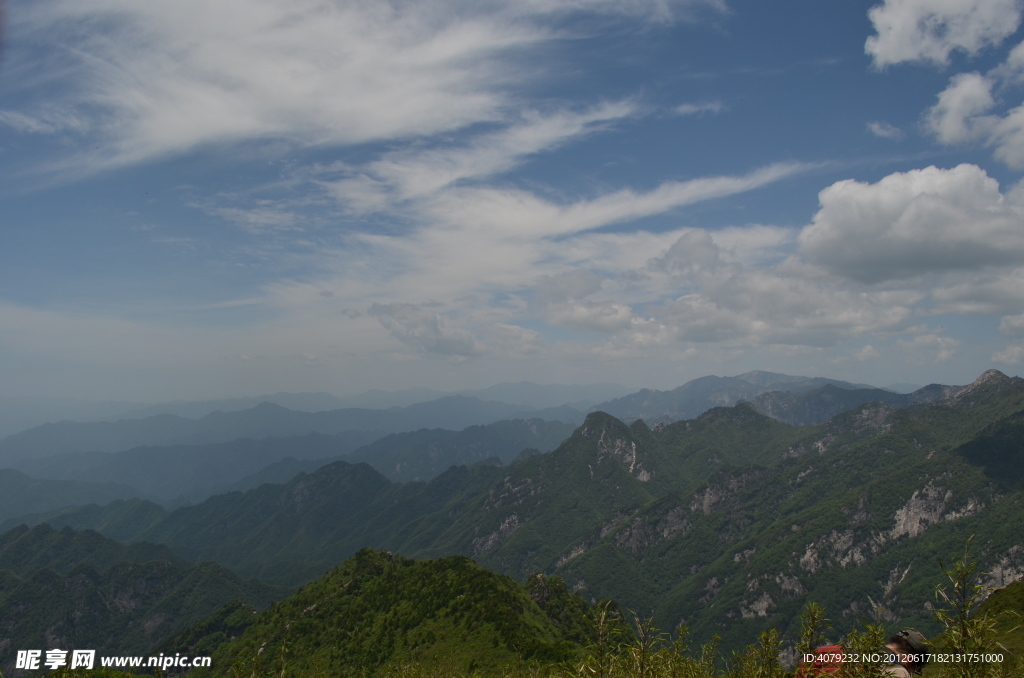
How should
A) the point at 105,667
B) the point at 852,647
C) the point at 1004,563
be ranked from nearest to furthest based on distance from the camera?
the point at 852,647 → the point at 105,667 → the point at 1004,563

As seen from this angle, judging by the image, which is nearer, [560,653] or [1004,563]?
[560,653]

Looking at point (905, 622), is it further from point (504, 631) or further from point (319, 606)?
point (319, 606)

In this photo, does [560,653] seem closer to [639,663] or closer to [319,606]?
[639,663]

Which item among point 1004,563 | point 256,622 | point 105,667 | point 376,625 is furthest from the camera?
point 1004,563

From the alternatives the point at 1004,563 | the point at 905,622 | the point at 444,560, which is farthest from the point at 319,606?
the point at 1004,563

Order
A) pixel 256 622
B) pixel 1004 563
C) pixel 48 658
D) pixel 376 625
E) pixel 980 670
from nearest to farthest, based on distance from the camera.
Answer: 1. pixel 980 670
2. pixel 48 658
3. pixel 376 625
4. pixel 256 622
5. pixel 1004 563

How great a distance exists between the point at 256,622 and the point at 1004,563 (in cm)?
27821

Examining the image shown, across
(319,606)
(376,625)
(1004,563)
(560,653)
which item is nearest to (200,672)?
(319,606)

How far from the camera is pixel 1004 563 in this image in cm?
19725

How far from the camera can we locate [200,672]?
137250 millimetres

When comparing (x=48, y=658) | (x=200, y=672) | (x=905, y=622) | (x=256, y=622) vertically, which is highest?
(x=48, y=658)

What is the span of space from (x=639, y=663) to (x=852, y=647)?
10.2 meters

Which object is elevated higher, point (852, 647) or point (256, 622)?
A: point (852, 647)

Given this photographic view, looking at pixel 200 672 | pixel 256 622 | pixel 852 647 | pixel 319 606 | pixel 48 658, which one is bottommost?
pixel 200 672
